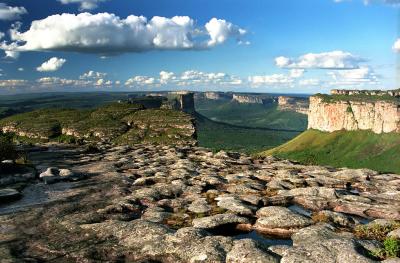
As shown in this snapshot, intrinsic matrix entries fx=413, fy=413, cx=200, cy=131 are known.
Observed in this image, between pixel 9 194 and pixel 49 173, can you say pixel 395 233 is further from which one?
pixel 49 173

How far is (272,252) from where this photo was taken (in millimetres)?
33594

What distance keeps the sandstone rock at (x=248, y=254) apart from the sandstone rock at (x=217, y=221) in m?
7.97

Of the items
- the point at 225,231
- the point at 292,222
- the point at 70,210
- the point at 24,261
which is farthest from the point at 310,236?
the point at 70,210

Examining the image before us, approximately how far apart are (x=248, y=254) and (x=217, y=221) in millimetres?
10786

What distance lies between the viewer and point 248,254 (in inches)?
1286

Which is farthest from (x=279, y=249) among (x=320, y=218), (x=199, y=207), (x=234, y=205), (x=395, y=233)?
(x=199, y=207)

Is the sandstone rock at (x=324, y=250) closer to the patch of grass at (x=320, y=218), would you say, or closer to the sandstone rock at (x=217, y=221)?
the patch of grass at (x=320, y=218)

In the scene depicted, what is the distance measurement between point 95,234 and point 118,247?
4.25 m

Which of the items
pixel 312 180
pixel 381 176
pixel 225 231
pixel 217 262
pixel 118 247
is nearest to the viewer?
pixel 217 262

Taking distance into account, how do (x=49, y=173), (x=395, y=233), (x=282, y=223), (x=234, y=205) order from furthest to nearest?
(x=49, y=173) → (x=234, y=205) → (x=282, y=223) → (x=395, y=233)

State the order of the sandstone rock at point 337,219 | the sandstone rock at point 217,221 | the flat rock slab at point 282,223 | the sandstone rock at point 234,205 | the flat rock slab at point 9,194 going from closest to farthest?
1. the flat rock slab at point 282,223
2. the sandstone rock at point 217,221
3. the sandstone rock at point 337,219
4. the sandstone rock at point 234,205
5. the flat rock slab at point 9,194

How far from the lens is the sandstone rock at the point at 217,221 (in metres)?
42.3

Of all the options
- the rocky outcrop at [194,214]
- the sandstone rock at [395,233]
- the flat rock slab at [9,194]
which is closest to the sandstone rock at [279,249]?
the rocky outcrop at [194,214]

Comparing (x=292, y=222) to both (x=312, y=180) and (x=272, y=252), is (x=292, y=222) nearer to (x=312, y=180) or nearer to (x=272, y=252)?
(x=272, y=252)
